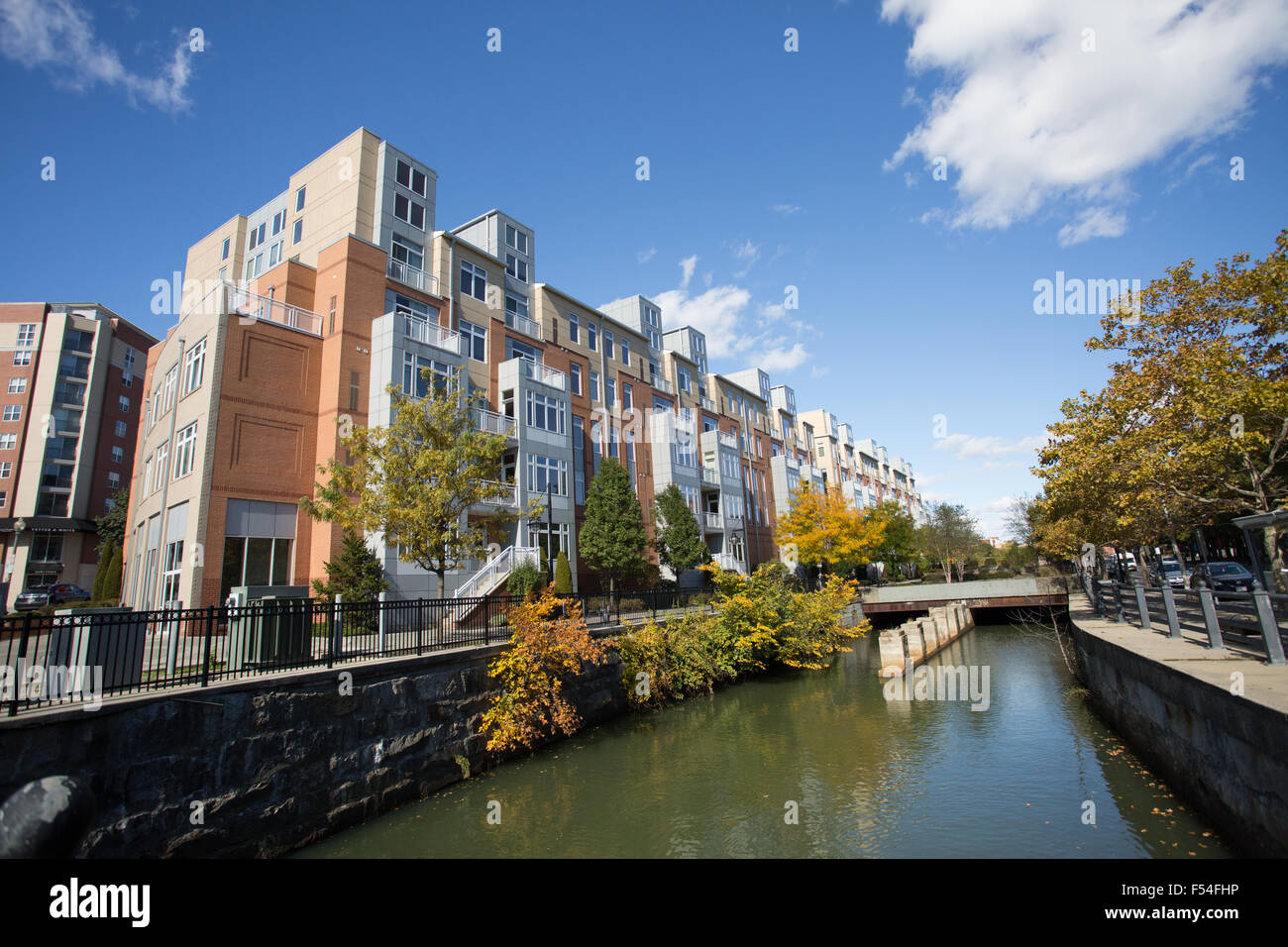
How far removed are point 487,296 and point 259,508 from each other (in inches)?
560

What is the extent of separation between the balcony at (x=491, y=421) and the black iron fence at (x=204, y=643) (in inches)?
434

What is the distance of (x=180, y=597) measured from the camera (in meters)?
20.1

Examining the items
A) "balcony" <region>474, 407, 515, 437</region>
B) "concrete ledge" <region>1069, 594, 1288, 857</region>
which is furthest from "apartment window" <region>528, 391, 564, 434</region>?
"concrete ledge" <region>1069, 594, 1288, 857</region>

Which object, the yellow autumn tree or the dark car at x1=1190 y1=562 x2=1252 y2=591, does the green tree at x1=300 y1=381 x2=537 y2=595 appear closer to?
the dark car at x1=1190 y1=562 x2=1252 y2=591

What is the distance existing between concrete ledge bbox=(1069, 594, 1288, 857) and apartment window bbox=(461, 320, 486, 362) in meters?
24.6

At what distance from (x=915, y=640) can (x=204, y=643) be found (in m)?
23.2

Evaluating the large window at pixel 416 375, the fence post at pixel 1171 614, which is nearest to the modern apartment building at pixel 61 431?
the large window at pixel 416 375

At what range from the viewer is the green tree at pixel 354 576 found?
19844 mm

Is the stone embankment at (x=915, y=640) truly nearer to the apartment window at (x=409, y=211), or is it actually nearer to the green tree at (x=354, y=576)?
the green tree at (x=354, y=576)
